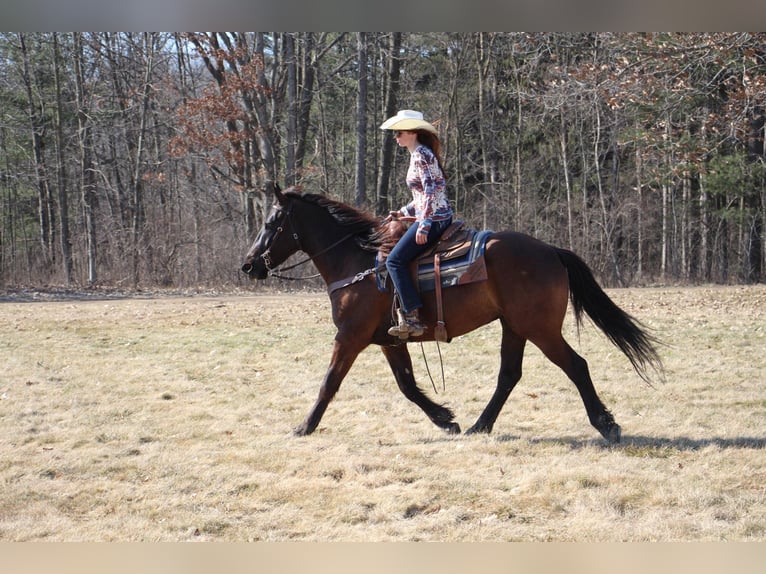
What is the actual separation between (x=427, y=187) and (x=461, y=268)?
74cm

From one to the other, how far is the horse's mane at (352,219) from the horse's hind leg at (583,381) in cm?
180

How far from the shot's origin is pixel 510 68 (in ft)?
93.5

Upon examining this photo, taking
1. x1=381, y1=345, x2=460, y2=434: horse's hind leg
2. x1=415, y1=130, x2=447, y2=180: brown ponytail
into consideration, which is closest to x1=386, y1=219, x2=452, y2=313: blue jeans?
x1=415, y1=130, x2=447, y2=180: brown ponytail

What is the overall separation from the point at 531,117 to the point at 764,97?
14520 millimetres

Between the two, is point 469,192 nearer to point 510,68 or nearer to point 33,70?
point 510,68

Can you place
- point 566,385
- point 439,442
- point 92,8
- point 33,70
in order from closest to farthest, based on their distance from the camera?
point 92,8 < point 439,442 < point 566,385 < point 33,70

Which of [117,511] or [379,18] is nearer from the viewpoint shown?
[379,18]

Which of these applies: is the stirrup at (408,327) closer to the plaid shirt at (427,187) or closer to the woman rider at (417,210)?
the woman rider at (417,210)

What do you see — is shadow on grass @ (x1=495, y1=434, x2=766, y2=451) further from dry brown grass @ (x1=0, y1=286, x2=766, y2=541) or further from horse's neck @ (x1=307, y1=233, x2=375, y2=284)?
horse's neck @ (x1=307, y1=233, x2=375, y2=284)

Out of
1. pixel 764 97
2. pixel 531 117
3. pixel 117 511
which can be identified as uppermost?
pixel 531 117

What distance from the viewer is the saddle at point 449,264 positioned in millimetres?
6602

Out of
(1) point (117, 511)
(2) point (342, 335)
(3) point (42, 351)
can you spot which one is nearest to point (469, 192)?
(3) point (42, 351)

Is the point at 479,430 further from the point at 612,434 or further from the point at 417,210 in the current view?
the point at 417,210

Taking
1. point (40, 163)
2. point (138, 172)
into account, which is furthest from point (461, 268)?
point (40, 163)
